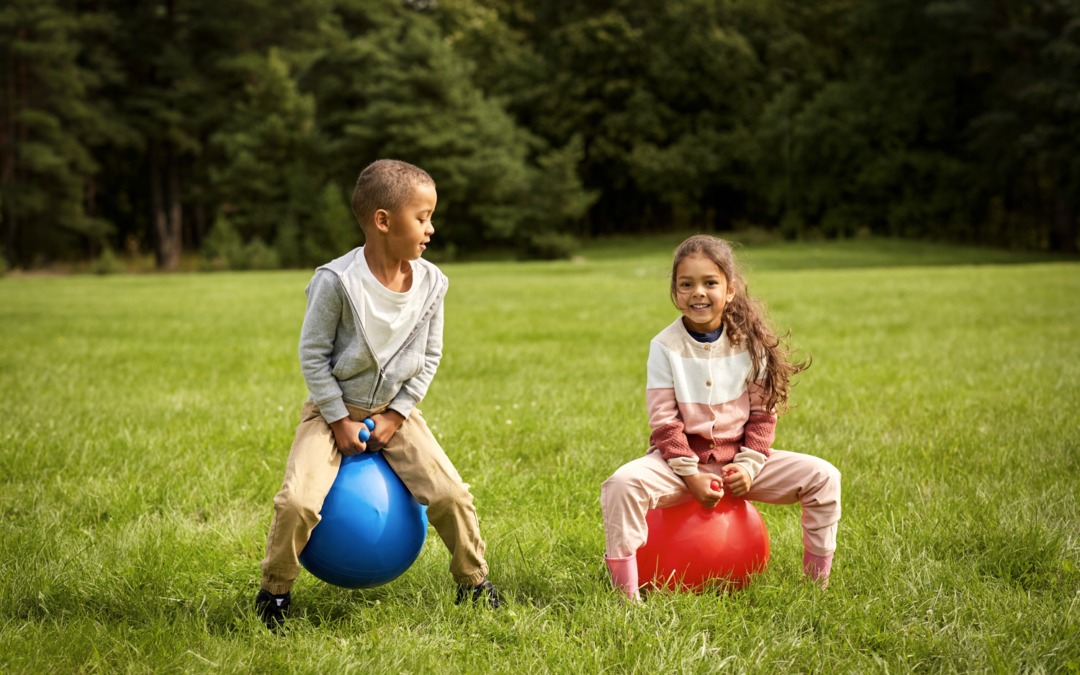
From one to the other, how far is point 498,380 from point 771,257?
78.5 ft

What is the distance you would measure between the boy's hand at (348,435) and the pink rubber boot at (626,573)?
1.00 meters

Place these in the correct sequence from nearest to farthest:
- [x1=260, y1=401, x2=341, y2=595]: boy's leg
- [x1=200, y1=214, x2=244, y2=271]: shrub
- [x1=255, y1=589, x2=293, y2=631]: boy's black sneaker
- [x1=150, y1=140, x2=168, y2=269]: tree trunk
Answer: [x1=260, y1=401, x2=341, y2=595]: boy's leg
[x1=255, y1=589, x2=293, y2=631]: boy's black sneaker
[x1=200, y1=214, x2=244, y2=271]: shrub
[x1=150, y1=140, x2=168, y2=269]: tree trunk

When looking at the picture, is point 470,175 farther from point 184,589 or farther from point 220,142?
point 184,589

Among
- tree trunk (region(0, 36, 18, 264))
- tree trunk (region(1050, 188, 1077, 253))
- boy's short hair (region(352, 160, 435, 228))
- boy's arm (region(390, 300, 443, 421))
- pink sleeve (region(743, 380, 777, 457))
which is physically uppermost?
tree trunk (region(0, 36, 18, 264))

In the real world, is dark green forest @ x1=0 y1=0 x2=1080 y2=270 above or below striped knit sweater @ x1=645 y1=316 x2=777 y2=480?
above

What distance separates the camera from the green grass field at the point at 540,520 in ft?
8.78

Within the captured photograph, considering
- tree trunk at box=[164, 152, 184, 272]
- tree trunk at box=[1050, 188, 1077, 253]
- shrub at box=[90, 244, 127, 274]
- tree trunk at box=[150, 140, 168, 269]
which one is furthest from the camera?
tree trunk at box=[164, 152, 184, 272]

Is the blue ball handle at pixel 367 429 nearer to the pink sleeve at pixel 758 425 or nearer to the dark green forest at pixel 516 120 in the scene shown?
the pink sleeve at pixel 758 425

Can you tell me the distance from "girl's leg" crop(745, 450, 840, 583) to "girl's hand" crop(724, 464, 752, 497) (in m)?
0.10

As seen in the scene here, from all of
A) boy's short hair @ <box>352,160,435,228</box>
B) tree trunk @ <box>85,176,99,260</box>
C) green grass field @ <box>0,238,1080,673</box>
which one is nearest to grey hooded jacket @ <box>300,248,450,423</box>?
boy's short hair @ <box>352,160,435,228</box>

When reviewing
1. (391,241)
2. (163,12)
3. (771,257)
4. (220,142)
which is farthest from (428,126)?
(391,241)

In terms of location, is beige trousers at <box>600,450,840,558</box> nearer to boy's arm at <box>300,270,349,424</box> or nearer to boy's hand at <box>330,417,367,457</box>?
boy's hand at <box>330,417,367,457</box>

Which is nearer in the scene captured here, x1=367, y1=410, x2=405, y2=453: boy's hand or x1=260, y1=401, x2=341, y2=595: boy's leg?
x1=260, y1=401, x2=341, y2=595: boy's leg

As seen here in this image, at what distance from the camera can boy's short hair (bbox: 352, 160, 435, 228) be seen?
291 cm
